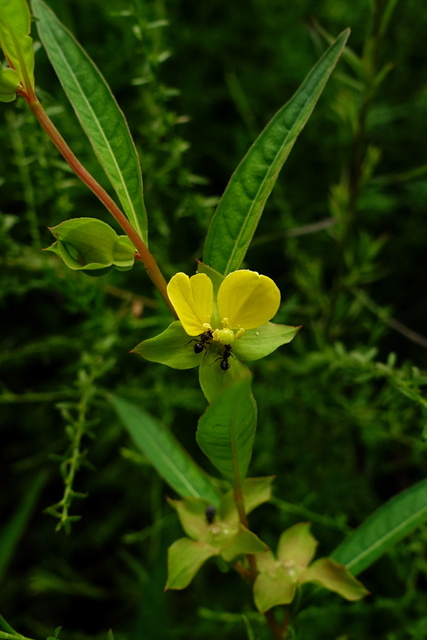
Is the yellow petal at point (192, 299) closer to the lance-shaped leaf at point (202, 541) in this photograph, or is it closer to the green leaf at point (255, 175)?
the green leaf at point (255, 175)

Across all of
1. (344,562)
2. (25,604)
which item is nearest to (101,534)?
(25,604)

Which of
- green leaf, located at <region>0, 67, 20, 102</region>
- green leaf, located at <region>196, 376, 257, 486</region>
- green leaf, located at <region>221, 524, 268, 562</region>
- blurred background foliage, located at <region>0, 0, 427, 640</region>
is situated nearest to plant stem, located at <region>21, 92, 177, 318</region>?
green leaf, located at <region>0, 67, 20, 102</region>

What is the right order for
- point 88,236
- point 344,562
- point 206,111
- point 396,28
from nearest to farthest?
point 88,236
point 344,562
point 396,28
point 206,111

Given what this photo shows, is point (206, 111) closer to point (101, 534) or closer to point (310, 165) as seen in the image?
point (310, 165)

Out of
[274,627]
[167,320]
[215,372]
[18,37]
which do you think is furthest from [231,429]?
[167,320]

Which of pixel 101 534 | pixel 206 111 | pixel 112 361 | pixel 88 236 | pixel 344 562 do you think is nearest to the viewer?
pixel 88 236

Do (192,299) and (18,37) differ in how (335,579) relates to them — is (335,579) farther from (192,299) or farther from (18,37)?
(18,37)
